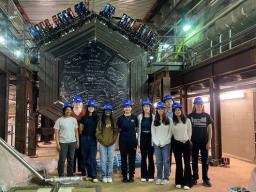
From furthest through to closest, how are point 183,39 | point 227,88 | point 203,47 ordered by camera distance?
point 183,39
point 203,47
point 227,88

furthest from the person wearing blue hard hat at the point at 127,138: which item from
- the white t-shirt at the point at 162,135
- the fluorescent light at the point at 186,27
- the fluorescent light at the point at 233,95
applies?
the fluorescent light at the point at 186,27

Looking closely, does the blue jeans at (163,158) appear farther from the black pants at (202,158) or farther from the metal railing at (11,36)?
the metal railing at (11,36)

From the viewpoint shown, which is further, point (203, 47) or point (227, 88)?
point (203, 47)

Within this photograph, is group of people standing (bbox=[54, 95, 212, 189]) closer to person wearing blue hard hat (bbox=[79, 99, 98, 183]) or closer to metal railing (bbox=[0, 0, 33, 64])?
person wearing blue hard hat (bbox=[79, 99, 98, 183])

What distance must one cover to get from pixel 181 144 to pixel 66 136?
1.99 metres

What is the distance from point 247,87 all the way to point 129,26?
3.63 m

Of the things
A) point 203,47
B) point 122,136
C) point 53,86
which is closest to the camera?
point 122,136

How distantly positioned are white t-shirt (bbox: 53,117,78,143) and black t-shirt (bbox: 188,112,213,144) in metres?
2.11

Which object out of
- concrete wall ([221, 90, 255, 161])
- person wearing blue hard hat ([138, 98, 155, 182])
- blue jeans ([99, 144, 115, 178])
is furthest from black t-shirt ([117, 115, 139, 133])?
concrete wall ([221, 90, 255, 161])

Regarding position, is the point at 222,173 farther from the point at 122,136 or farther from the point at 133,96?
the point at 133,96

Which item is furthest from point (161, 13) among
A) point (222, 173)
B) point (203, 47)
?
point (222, 173)

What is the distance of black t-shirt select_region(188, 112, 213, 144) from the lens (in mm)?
5320

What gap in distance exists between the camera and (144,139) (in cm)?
553

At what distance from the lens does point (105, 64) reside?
8867 millimetres
